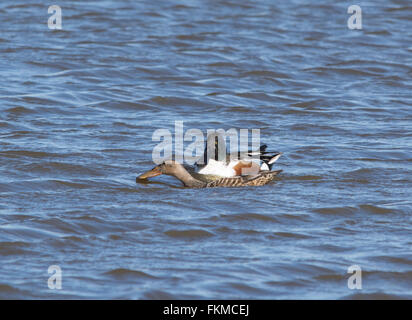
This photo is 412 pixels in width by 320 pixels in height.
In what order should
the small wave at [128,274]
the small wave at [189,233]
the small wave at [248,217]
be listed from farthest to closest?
the small wave at [248,217]
the small wave at [189,233]
the small wave at [128,274]

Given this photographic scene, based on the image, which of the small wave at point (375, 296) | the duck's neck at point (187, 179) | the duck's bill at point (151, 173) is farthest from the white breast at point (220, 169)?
the small wave at point (375, 296)

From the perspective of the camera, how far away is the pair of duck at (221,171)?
9414mm

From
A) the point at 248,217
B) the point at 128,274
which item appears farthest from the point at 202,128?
the point at 128,274

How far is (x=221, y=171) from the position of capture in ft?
31.1

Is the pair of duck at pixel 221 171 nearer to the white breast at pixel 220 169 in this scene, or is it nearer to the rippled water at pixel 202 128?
the white breast at pixel 220 169

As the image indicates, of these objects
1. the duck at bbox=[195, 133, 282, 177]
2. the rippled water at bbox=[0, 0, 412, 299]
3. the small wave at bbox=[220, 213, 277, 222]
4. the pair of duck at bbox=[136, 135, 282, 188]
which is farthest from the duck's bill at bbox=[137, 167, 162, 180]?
the small wave at bbox=[220, 213, 277, 222]

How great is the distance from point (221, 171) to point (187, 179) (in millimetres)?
388

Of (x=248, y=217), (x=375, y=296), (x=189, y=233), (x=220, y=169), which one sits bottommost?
(x=375, y=296)

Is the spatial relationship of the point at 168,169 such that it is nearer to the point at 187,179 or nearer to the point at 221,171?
the point at 187,179

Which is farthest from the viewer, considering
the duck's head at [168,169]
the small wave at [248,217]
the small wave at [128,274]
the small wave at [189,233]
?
the duck's head at [168,169]

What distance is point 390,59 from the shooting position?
17.6 m

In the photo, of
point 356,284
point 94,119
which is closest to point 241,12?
point 94,119

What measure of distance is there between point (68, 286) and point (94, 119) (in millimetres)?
6255

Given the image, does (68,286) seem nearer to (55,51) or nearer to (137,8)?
(55,51)
